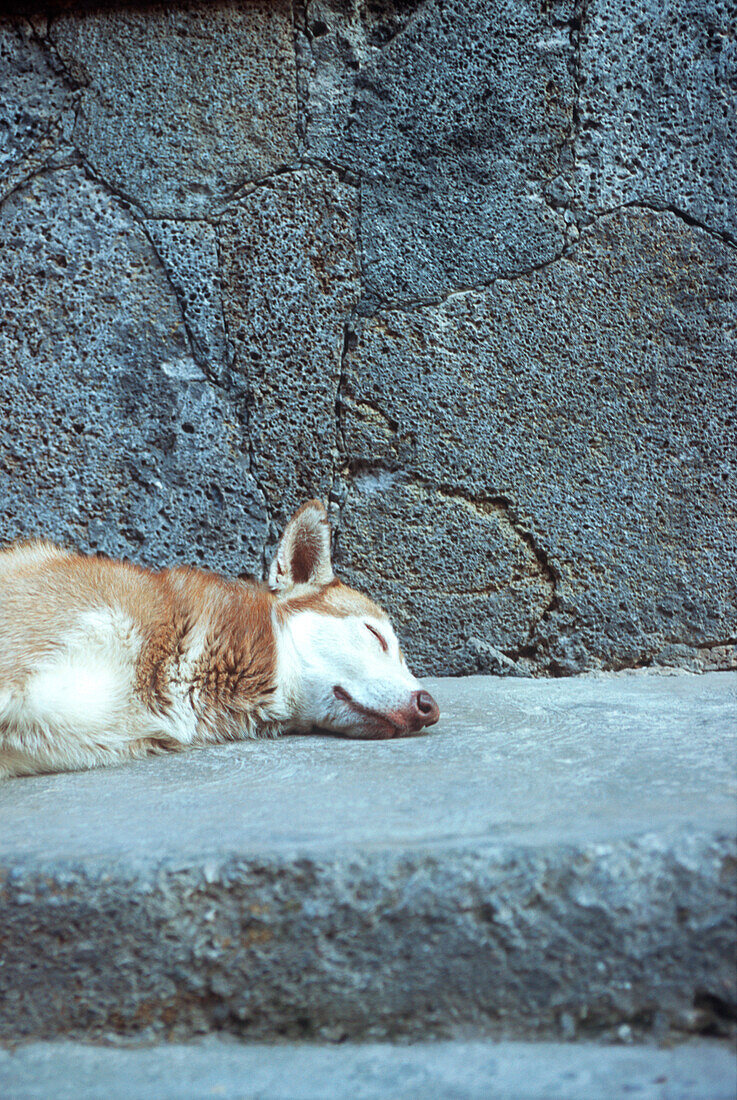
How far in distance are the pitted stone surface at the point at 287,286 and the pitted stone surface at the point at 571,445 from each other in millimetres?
165

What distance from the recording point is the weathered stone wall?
132 inches

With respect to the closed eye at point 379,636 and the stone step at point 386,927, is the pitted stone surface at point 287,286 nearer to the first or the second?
the closed eye at point 379,636

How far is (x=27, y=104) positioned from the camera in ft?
11.1

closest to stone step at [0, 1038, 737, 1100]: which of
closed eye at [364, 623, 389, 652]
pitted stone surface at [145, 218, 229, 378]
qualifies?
closed eye at [364, 623, 389, 652]

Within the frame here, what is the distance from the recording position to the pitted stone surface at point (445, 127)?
3367 millimetres

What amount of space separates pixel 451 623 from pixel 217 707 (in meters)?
1.18

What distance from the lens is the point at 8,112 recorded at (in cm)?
338

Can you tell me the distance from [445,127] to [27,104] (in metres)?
1.66

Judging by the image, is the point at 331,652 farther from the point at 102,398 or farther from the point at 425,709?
the point at 102,398

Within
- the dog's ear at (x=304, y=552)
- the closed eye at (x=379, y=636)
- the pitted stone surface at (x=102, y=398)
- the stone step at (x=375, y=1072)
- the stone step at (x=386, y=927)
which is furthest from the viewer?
the pitted stone surface at (x=102, y=398)

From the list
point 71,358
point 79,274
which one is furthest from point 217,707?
point 79,274

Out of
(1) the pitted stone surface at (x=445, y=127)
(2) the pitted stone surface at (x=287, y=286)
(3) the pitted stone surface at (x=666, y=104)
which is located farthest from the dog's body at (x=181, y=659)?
(3) the pitted stone surface at (x=666, y=104)

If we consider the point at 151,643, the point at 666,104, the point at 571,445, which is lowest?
the point at 151,643

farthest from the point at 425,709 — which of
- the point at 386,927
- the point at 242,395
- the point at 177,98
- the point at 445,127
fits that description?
the point at 177,98
